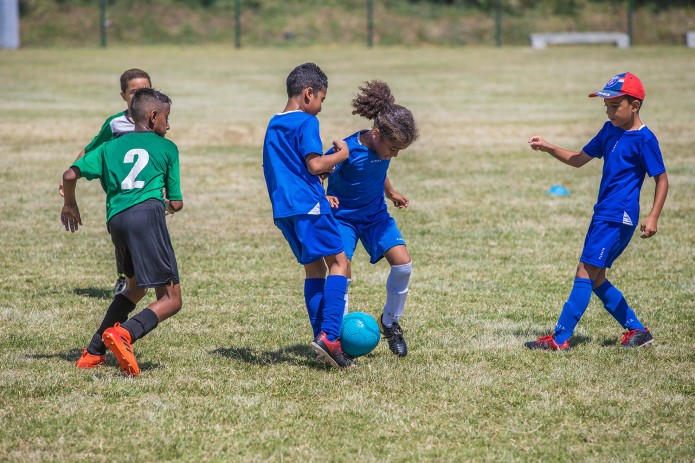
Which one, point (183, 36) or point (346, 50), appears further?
point (183, 36)

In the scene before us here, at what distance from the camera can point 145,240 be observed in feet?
19.0

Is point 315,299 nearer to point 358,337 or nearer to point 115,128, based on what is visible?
point 358,337

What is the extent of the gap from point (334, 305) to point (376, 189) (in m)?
0.83

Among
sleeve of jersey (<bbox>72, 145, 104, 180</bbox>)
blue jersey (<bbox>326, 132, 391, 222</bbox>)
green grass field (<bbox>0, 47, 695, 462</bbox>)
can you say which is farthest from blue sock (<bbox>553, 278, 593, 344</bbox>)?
Result: sleeve of jersey (<bbox>72, 145, 104, 180</bbox>)

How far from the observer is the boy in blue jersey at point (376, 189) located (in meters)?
6.12

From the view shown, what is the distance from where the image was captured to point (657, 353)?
6.39 m

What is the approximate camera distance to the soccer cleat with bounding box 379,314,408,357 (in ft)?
21.0

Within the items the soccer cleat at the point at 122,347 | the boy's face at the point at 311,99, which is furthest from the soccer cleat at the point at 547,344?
the soccer cleat at the point at 122,347

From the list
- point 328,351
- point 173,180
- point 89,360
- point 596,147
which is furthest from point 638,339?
point 89,360

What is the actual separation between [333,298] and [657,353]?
7.15 ft

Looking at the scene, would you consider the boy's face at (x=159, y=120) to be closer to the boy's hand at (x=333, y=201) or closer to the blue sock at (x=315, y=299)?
the boy's hand at (x=333, y=201)

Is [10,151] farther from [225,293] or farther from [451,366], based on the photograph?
[451,366]

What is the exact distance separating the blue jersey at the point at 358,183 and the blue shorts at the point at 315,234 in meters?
0.33

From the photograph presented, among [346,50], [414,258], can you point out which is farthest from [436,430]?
[346,50]
